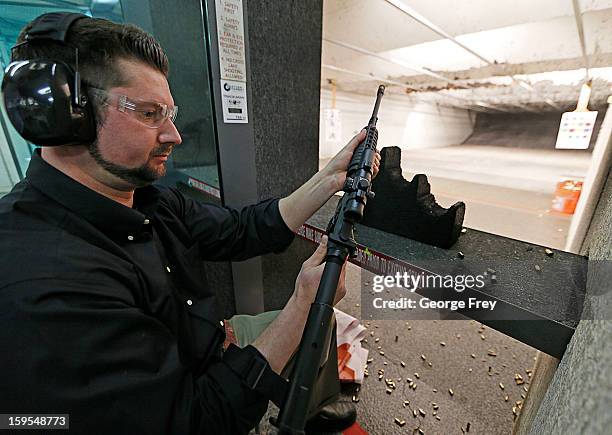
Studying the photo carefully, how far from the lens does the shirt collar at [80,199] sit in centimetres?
42

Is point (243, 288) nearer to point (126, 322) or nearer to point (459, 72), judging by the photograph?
point (126, 322)

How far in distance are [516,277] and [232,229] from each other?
0.66 m

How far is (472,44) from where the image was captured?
110 inches

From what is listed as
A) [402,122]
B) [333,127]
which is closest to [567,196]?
[333,127]

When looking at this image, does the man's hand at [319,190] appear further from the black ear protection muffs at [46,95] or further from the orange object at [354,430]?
the orange object at [354,430]

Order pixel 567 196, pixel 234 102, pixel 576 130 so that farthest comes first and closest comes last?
pixel 567 196, pixel 576 130, pixel 234 102

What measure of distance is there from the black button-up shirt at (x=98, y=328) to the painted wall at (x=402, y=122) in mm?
3890

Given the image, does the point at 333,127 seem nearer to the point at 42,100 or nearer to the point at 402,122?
the point at 42,100

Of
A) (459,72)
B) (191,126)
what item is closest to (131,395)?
(191,126)

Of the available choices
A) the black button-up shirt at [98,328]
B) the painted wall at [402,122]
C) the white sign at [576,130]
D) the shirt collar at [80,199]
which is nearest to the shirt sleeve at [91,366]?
the black button-up shirt at [98,328]

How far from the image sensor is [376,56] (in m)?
3.14

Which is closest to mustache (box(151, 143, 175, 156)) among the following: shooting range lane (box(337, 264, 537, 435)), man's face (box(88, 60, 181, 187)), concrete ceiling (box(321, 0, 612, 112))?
man's face (box(88, 60, 181, 187))

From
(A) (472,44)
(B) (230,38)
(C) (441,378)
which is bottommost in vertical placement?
(C) (441,378)

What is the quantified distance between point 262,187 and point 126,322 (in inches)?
25.6
